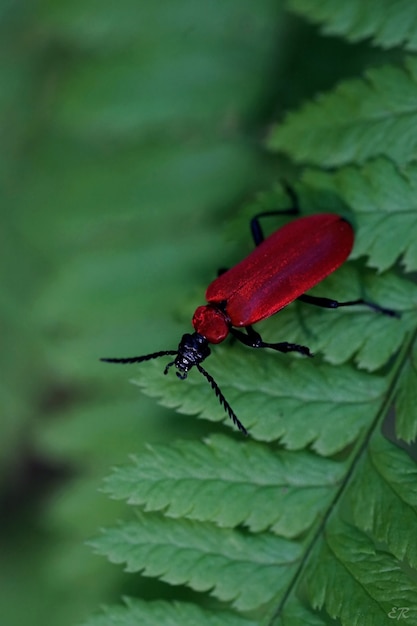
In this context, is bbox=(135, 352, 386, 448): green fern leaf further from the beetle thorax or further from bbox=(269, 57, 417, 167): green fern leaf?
bbox=(269, 57, 417, 167): green fern leaf

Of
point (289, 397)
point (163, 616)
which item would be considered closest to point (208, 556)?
point (163, 616)

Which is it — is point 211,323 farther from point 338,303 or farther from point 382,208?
point 382,208

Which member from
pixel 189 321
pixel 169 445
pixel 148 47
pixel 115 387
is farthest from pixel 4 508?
pixel 148 47

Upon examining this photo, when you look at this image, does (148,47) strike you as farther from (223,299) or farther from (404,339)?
(404,339)

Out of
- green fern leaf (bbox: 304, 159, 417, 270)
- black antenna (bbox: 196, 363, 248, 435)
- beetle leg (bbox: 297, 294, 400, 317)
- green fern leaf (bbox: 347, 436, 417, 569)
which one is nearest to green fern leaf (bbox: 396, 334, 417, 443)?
green fern leaf (bbox: 347, 436, 417, 569)

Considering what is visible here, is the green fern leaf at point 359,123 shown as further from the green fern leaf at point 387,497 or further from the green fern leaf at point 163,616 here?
the green fern leaf at point 163,616
